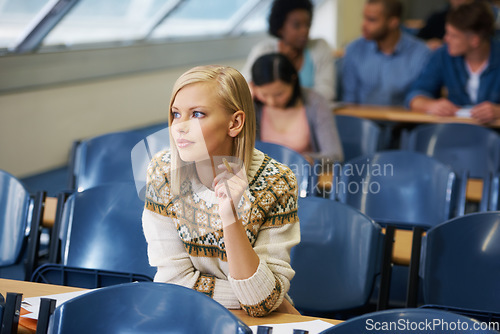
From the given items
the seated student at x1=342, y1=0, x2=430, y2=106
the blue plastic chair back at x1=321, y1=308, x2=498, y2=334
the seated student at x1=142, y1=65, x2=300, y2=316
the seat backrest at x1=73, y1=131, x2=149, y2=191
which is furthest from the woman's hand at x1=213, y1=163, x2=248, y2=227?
the seated student at x1=342, y1=0, x2=430, y2=106

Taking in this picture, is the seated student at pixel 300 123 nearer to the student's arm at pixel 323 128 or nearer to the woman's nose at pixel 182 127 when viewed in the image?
the student's arm at pixel 323 128

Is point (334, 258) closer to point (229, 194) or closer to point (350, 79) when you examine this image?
point (229, 194)

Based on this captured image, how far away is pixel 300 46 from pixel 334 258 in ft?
8.03

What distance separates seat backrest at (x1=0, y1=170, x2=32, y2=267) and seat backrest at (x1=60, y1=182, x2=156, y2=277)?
0.87 feet

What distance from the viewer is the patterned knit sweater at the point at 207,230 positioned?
4.82 ft

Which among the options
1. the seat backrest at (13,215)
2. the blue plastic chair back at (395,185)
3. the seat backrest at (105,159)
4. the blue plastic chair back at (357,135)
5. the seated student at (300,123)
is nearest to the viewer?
the seat backrest at (13,215)

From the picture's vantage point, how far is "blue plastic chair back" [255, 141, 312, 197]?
2.62 meters

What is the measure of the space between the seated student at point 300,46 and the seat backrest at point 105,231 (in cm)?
198

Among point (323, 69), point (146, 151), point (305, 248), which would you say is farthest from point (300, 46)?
point (146, 151)

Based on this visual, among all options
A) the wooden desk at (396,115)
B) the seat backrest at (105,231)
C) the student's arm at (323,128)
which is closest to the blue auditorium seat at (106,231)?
the seat backrest at (105,231)

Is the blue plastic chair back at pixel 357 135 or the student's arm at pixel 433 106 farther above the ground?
the student's arm at pixel 433 106

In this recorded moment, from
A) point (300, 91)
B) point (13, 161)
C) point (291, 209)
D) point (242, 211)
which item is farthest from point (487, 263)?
point (13, 161)

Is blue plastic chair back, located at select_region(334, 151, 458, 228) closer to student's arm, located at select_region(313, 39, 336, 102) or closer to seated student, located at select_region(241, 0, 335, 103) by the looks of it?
seated student, located at select_region(241, 0, 335, 103)

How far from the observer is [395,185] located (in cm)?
264
